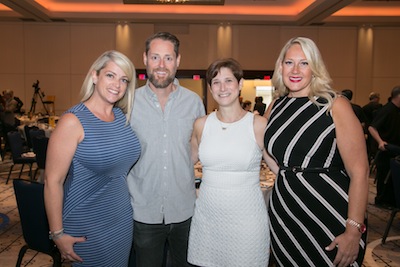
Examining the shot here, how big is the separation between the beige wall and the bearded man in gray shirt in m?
11.1

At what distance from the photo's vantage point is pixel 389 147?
6.02 meters

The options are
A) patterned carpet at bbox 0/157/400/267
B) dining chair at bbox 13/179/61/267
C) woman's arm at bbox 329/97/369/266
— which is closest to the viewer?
woman's arm at bbox 329/97/369/266

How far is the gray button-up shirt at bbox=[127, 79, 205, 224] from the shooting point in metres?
2.35

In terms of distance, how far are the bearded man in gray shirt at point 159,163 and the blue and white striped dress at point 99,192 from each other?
0.56 ft

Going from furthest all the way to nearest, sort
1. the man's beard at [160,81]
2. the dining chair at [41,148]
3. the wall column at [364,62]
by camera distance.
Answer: the wall column at [364,62]
the dining chair at [41,148]
the man's beard at [160,81]

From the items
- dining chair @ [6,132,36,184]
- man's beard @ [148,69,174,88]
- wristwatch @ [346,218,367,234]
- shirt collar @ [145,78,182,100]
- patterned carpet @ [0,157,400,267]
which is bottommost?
patterned carpet @ [0,157,400,267]

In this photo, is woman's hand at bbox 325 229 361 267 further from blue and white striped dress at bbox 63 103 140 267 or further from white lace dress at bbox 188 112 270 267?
blue and white striped dress at bbox 63 103 140 267

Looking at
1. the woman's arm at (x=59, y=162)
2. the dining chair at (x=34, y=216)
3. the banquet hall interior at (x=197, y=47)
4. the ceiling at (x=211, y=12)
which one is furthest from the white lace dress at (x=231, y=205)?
the banquet hall interior at (x=197, y=47)

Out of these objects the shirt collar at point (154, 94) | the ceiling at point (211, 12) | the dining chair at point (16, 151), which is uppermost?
the ceiling at point (211, 12)

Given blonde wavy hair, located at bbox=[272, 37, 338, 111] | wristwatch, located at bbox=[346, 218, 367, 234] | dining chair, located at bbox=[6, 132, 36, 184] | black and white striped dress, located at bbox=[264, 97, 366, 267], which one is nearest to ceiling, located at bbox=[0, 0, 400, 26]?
dining chair, located at bbox=[6, 132, 36, 184]

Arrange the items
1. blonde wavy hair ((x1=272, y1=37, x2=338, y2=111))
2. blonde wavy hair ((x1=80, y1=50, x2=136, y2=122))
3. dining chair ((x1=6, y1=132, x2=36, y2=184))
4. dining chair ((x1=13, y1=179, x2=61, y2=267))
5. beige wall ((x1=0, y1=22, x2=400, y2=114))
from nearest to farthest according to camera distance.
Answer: blonde wavy hair ((x1=272, y1=37, x2=338, y2=111)) → blonde wavy hair ((x1=80, y1=50, x2=136, y2=122)) → dining chair ((x1=13, y1=179, x2=61, y2=267)) → dining chair ((x1=6, y1=132, x2=36, y2=184)) → beige wall ((x1=0, y1=22, x2=400, y2=114))

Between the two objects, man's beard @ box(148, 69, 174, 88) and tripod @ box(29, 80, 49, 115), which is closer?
man's beard @ box(148, 69, 174, 88)

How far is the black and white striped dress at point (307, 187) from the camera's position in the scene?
197 centimetres

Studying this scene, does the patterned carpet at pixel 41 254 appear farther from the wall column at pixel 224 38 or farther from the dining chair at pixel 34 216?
the wall column at pixel 224 38
